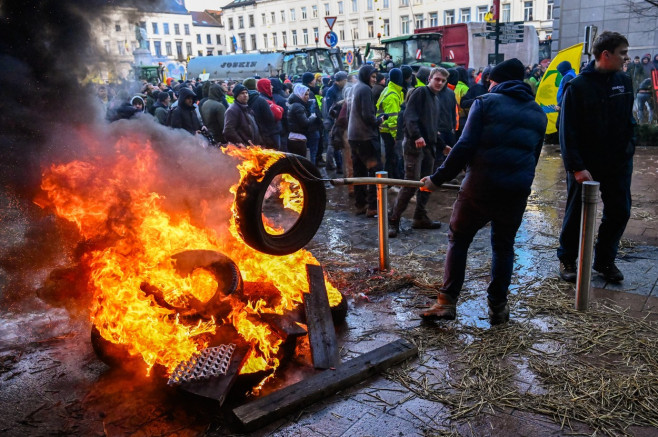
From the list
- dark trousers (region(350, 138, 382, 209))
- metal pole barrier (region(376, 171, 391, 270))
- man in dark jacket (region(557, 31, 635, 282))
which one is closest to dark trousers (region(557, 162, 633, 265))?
man in dark jacket (region(557, 31, 635, 282))

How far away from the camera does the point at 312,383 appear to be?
3.50 metres

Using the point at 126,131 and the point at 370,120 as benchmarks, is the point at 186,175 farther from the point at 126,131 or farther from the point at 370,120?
the point at 370,120

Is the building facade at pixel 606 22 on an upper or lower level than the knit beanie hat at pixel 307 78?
upper

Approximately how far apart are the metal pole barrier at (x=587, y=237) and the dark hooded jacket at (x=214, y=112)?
700 centimetres

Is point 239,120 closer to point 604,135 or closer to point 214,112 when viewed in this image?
point 214,112

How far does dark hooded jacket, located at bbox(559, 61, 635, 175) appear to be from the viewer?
→ 491 centimetres

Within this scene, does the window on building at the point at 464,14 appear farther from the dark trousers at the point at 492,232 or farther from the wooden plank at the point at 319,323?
the wooden plank at the point at 319,323

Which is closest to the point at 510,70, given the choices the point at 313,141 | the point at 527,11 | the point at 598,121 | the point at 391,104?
the point at 598,121

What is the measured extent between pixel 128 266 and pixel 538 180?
8.47 m

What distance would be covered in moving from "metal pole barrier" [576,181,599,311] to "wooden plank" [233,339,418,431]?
1.74 meters

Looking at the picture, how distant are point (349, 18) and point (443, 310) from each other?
7021 centimetres

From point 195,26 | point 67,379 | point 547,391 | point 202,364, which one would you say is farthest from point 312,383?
point 195,26

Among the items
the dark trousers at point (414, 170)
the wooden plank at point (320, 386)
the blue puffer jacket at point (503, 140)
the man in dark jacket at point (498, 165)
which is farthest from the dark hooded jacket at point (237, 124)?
the wooden plank at point (320, 386)

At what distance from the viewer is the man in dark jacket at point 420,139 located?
23.5 ft
